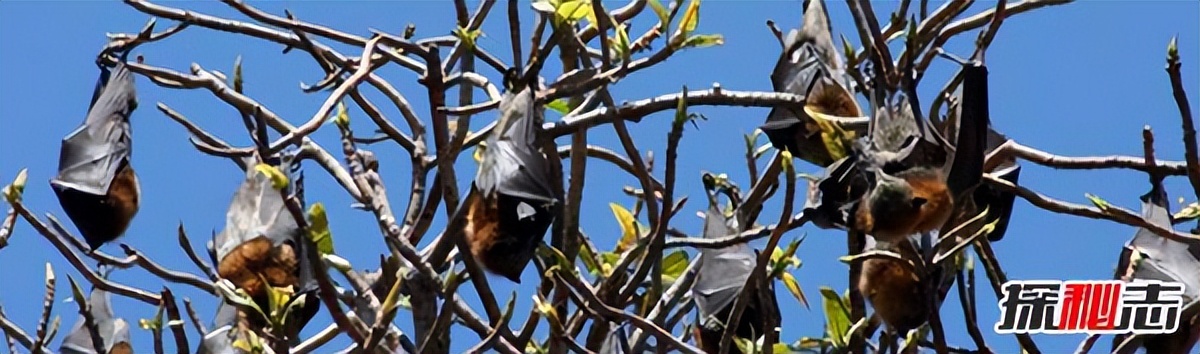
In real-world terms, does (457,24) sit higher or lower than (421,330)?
higher

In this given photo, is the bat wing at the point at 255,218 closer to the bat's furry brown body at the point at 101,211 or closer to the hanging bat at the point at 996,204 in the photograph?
the bat's furry brown body at the point at 101,211

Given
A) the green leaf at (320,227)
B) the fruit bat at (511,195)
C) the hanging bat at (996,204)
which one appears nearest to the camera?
the green leaf at (320,227)

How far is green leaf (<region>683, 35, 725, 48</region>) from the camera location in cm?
355

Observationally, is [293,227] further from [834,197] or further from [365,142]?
[834,197]

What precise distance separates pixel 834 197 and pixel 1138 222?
28.0 inches

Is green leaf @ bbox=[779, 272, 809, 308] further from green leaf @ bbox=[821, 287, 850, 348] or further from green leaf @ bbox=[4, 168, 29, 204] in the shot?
green leaf @ bbox=[4, 168, 29, 204]

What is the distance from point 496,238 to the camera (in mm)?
3793

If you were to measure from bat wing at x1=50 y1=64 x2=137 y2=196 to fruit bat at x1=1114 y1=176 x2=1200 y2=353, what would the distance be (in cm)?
322

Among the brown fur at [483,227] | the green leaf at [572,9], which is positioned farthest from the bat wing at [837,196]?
the brown fur at [483,227]

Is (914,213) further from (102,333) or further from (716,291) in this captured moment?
(102,333)

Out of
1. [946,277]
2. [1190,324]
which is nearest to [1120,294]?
[1190,324]

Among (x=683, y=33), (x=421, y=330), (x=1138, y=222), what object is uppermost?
(x=683, y=33)

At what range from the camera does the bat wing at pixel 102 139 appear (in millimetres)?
4859

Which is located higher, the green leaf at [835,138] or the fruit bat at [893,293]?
the green leaf at [835,138]
